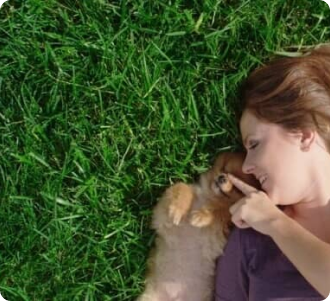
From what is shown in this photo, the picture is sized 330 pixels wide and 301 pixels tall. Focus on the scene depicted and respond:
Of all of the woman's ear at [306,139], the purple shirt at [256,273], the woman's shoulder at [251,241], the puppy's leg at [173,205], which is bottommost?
the purple shirt at [256,273]

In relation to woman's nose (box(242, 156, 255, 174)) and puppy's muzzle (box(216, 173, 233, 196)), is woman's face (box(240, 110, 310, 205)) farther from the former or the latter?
puppy's muzzle (box(216, 173, 233, 196))

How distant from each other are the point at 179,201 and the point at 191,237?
150 mm

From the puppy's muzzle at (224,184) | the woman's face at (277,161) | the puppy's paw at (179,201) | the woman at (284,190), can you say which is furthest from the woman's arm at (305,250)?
the puppy's paw at (179,201)

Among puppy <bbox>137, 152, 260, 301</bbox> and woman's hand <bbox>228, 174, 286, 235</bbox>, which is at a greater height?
woman's hand <bbox>228, 174, 286, 235</bbox>

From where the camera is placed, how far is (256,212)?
8.02 feet

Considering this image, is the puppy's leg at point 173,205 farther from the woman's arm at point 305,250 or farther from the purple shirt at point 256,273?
the woman's arm at point 305,250

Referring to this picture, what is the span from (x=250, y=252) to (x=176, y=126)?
1.83ft

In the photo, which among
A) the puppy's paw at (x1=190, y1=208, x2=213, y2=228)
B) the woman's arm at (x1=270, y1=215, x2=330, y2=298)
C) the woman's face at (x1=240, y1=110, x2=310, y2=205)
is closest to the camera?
the woman's arm at (x1=270, y1=215, x2=330, y2=298)

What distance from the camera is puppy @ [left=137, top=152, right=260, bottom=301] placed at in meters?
2.56

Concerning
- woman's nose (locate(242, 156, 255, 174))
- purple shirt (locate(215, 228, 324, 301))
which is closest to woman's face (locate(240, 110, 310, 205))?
woman's nose (locate(242, 156, 255, 174))

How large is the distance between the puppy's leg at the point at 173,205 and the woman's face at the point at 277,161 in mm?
254

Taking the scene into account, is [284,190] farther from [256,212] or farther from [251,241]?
[251,241]

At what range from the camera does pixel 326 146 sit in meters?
2.46

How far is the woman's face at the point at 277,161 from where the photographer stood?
2400 millimetres
